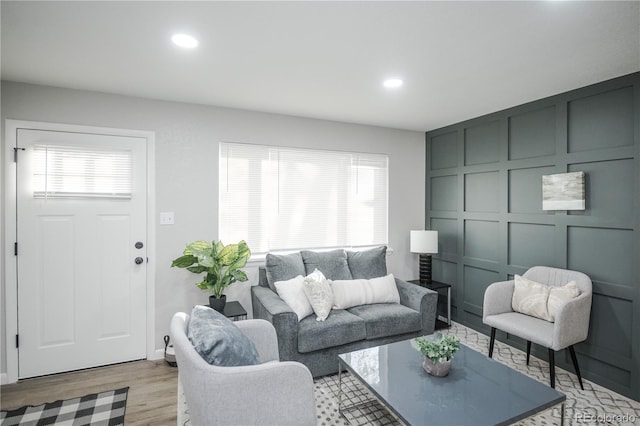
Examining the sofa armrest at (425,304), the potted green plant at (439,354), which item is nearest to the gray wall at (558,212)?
the sofa armrest at (425,304)

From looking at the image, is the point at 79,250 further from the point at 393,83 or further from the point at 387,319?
the point at 393,83

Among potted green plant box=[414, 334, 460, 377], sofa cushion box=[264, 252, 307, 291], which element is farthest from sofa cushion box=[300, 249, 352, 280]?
potted green plant box=[414, 334, 460, 377]

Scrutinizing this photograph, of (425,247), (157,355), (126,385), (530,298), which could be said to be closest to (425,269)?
(425,247)

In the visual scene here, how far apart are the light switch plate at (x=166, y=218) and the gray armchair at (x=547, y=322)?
3.05m

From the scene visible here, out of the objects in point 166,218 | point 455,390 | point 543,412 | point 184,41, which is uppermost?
A: point 184,41

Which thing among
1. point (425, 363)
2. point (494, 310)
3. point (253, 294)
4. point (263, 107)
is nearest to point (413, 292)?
point (494, 310)

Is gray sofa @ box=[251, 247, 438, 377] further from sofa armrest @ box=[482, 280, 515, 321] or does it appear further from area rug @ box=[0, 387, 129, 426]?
area rug @ box=[0, 387, 129, 426]

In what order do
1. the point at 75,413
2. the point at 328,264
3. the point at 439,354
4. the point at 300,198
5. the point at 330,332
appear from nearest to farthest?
the point at 439,354, the point at 75,413, the point at 330,332, the point at 328,264, the point at 300,198

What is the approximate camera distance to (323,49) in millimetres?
2191

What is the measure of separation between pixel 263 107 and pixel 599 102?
2.98 metres

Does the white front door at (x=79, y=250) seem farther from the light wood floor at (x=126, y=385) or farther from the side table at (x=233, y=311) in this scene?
the side table at (x=233, y=311)

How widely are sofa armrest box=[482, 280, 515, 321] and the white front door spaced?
10.5 ft

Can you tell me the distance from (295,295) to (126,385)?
1533 millimetres

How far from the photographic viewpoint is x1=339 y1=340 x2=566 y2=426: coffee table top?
1.69 m
